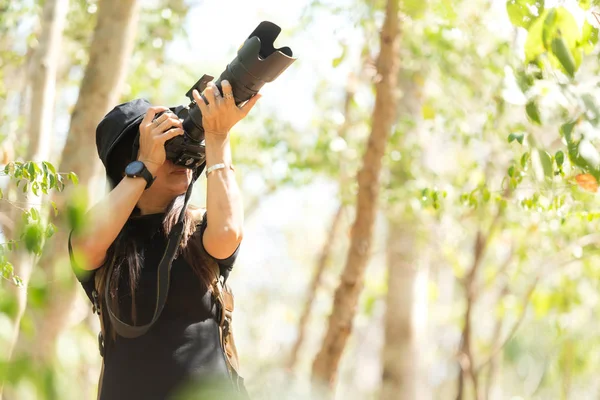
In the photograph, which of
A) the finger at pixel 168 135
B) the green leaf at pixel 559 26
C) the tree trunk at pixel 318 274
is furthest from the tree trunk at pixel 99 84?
the tree trunk at pixel 318 274

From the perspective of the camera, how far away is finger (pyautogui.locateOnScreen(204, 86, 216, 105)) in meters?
2.09

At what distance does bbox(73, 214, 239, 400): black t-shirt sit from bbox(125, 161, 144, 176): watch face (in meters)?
0.22

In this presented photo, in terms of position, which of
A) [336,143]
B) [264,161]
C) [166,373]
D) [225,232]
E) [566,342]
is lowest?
[566,342]

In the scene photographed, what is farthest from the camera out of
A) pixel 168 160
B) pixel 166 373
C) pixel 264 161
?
pixel 264 161

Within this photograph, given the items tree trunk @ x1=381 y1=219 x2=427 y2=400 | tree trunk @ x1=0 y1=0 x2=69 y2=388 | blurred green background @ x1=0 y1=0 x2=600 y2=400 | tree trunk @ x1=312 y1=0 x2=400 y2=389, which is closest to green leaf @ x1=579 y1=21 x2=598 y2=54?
blurred green background @ x1=0 y1=0 x2=600 y2=400

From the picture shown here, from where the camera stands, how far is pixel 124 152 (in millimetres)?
2307

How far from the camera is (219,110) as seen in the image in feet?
6.82

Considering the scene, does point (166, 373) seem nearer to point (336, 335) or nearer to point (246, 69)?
point (246, 69)

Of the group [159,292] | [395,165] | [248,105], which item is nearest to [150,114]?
[248,105]

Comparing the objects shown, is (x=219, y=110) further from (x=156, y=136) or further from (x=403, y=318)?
(x=403, y=318)

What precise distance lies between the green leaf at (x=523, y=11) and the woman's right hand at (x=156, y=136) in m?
0.91

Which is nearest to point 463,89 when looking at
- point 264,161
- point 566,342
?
point 264,161

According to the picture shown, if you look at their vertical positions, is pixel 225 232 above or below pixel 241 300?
above

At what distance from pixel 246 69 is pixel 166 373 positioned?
804mm
